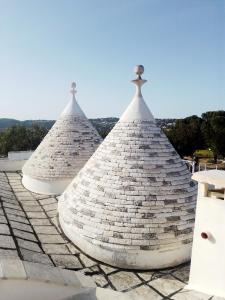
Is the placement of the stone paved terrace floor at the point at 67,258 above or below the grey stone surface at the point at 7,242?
below

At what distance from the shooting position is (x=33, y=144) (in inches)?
1906

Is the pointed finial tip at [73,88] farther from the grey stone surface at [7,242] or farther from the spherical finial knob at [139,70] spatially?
the grey stone surface at [7,242]

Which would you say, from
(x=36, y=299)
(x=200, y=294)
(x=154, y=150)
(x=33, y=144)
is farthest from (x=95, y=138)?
(x=33, y=144)

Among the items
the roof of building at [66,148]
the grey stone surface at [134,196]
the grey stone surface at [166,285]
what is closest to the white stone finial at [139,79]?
the grey stone surface at [134,196]

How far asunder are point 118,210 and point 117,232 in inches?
Result: 20.7

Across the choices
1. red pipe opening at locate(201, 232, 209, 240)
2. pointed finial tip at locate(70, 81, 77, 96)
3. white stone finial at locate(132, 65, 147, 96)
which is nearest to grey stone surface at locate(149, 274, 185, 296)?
red pipe opening at locate(201, 232, 209, 240)

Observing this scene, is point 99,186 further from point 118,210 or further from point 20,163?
point 20,163

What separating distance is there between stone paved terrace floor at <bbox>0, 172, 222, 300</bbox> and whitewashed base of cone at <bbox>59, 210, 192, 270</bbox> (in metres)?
0.13

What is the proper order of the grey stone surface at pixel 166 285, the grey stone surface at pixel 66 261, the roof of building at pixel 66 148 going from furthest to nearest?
the roof of building at pixel 66 148 < the grey stone surface at pixel 66 261 < the grey stone surface at pixel 166 285

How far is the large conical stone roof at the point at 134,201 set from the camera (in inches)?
313

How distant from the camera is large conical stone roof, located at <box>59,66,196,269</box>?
26.0 ft

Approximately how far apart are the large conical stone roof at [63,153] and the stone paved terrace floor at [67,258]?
337 cm

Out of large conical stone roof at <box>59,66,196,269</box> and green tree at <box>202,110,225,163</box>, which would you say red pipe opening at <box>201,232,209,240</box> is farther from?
green tree at <box>202,110,225,163</box>

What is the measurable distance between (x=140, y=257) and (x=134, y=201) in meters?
1.30
